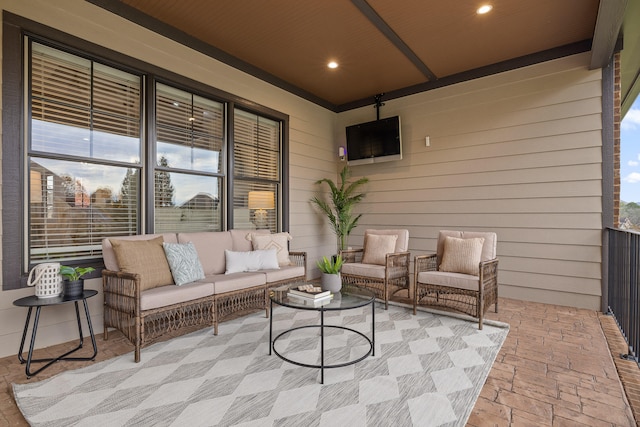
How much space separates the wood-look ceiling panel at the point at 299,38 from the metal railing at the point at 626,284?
3.16m

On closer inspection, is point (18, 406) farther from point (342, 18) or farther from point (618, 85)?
point (618, 85)

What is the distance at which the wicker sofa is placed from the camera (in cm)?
255

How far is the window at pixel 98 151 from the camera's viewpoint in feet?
8.67

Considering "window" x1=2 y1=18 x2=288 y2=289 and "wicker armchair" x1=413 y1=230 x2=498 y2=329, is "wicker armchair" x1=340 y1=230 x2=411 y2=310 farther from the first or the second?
"window" x1=2 y1=18 x2=288 y2=289

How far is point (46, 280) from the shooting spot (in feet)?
8.03

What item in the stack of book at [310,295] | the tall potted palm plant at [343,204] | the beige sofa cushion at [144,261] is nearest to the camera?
the stack of book at [310,295]

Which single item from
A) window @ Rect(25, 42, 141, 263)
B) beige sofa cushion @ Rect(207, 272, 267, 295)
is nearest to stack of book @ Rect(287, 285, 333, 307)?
beige sofa cushion @ Rect(207, 272, 267, 295)

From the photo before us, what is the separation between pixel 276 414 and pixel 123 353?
159 cm

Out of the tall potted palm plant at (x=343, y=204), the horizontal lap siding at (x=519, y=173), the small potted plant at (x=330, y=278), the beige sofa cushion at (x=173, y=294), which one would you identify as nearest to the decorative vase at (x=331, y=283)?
the small potted plant at (x=330, y=278)

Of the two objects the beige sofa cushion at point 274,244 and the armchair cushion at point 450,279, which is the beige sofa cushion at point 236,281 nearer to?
the beige sofa cushion at point 274,244

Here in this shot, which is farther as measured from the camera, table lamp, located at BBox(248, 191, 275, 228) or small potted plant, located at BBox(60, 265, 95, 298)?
table lamp, located at BBox(248, 191, 275, 228)

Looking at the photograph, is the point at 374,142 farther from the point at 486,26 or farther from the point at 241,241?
the point at 241,241

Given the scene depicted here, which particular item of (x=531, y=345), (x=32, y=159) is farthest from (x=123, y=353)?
(x=531, y=345)

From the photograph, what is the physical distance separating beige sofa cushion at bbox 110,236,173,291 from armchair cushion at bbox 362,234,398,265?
7.98ft
